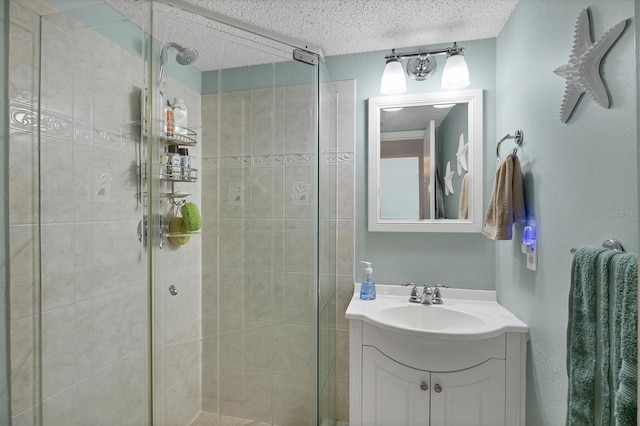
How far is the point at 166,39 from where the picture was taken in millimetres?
1110

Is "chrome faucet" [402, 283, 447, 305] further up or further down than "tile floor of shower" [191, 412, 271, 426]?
further up

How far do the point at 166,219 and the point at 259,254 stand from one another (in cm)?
39

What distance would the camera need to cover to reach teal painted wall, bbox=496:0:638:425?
0.71 m

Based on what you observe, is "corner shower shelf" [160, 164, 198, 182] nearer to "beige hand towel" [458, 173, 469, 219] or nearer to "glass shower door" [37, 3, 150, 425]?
"glass shower door" [37, 3, 150, 425]

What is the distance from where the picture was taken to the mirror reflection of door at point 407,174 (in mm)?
1663

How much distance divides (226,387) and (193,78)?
125 centimetres

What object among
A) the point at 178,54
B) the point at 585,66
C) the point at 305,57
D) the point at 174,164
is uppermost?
the point at 305,57

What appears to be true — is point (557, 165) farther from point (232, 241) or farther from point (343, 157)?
point (232, 241)

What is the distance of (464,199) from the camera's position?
1626 mm

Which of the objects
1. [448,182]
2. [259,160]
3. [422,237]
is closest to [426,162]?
[448,182]

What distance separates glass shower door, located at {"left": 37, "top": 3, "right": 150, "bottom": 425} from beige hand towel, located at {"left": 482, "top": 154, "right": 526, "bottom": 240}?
1485 millimetres

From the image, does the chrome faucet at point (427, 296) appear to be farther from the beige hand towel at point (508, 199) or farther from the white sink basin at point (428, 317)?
the beige hand towel at point (508, 199)

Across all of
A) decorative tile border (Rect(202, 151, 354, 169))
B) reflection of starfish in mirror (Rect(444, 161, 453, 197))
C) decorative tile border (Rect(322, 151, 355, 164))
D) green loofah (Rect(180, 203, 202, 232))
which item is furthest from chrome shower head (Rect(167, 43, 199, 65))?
reflection of starfish in mirror (Rect(444, 161, 453, 197))

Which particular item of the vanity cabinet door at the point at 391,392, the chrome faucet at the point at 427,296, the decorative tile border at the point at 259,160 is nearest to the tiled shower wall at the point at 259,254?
the decorative tile border at the point at 259,160
